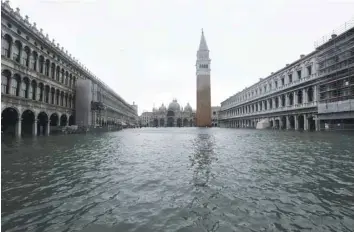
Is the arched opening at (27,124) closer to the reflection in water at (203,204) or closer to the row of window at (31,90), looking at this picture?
the row of window at (31,90)

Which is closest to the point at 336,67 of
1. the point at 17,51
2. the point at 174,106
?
the point at 17,51

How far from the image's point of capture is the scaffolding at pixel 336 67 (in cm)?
3503

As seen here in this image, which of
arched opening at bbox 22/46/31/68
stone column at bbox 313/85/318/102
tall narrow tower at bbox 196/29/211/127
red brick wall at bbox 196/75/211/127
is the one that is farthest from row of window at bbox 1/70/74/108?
tall narrow tower at bbox 196/29/211/127

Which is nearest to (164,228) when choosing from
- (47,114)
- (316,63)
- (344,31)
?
(47,114)

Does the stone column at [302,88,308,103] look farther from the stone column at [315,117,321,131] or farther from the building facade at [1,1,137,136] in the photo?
the building facade at [1,1,137,136]

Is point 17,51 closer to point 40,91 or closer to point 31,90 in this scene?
point 31,90

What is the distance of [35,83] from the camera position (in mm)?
32438

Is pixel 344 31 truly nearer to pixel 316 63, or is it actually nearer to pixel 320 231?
pixel 316 63

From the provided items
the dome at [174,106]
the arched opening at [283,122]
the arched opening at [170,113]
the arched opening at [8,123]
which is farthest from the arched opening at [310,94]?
A: the dome at [174,106]

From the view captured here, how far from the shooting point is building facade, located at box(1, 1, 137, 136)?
26812mm

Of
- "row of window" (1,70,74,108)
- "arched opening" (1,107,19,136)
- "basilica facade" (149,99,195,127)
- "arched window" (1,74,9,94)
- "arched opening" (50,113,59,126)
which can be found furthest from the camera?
"basilica facade" (149,99,195,127)

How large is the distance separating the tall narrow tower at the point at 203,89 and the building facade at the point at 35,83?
5918cm

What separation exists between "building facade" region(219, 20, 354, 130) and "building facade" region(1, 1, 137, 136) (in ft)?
135

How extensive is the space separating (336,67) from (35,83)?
44.3 m
